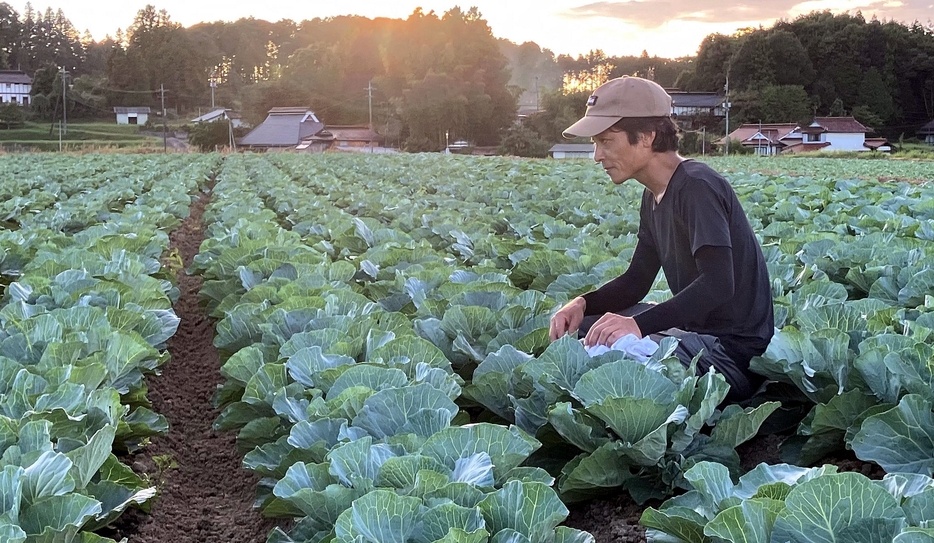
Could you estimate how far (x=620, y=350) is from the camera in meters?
2.69

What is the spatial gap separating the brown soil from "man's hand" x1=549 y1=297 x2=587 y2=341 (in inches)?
50.4

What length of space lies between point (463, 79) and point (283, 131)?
14.9 meters

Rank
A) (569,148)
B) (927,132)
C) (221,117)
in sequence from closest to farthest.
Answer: (569,148) → (221,117) → (927,132)

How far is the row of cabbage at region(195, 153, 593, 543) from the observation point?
63.7 inches

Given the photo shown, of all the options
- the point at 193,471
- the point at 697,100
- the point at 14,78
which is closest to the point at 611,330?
the point at 193,471

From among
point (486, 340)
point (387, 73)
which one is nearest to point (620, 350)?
point (486, 340)

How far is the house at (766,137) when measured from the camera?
5434 cm

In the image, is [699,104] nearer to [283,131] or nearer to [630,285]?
[283,131]

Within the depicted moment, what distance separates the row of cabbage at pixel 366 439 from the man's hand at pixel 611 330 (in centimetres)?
53

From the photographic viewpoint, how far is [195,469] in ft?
11.3

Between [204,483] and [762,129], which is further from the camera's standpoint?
[762,129]

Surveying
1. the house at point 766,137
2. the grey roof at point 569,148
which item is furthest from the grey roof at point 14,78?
the house at point 766,137

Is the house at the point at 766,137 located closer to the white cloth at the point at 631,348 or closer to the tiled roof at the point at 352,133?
the tiled roof at the point at 352,133

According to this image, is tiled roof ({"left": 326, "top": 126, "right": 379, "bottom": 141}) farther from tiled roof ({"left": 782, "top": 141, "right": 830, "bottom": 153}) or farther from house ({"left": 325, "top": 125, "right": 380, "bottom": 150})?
tiled roof ({"left": 782, "top": 141, "right": 830, "bottom": 153})
